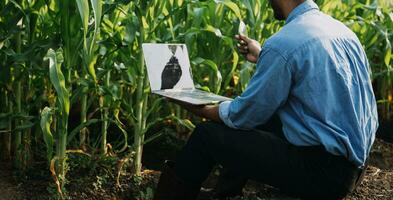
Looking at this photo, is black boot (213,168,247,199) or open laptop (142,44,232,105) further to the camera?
black boot (213,168,247,199)

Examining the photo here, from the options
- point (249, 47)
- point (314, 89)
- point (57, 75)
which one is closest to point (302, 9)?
point (314, 89)

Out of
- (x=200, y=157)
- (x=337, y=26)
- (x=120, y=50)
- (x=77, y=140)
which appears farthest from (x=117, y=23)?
(x=337, y=26)

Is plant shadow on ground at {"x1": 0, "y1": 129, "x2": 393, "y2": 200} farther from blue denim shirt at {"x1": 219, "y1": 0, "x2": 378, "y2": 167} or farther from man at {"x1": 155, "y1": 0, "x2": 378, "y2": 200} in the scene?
blue denim shirt at {"x1": 219, "y1": 0, "x2": 378, "y2": 167}

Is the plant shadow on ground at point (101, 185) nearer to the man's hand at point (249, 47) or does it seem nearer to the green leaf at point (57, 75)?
the green leaf at point (57, 75)

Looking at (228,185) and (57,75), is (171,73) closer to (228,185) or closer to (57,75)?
(57,75)


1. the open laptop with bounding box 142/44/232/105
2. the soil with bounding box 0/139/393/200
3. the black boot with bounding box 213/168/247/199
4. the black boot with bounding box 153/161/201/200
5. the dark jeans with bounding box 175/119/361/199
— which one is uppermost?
the open laptop with bounding box 142/44/232/105

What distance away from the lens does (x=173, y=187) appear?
242 centimetres

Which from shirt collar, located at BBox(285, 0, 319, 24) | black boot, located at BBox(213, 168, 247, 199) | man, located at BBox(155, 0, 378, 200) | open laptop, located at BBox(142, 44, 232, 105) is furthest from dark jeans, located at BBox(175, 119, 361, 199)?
shirt collar, located at BBox(285, 0, 319, 24)

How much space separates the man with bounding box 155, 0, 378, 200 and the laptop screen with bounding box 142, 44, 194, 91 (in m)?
0.20

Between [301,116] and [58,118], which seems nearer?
[301,116]

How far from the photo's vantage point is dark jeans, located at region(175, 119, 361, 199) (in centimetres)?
217

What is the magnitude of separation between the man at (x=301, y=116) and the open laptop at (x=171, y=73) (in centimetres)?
11

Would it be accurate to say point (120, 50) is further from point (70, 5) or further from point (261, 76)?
point (261, 76)

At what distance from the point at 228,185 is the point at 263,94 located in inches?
28.6
